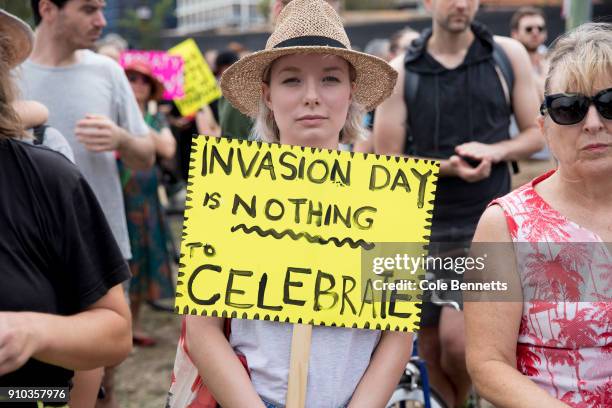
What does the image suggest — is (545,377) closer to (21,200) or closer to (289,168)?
(289,168)

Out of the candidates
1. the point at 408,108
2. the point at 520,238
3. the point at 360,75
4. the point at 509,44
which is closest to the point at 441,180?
the point at 408,108

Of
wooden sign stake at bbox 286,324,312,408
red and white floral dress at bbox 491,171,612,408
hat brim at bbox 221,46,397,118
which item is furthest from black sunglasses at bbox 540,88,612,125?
wooden sign stake at bbox 286,324,312,408

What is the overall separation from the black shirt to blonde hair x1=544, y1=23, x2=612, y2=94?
1222 millimetres

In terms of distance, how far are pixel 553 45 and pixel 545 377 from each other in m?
0.90

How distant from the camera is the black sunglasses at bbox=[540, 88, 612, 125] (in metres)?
1.96

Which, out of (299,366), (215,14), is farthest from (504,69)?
(215,14)

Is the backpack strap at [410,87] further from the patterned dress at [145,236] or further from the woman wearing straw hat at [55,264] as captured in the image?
the patterned dress at [145,236]

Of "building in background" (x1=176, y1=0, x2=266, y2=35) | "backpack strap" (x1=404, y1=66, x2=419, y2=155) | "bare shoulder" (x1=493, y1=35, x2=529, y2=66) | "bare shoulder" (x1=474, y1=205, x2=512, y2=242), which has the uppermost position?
"building in background" (x1=176, y1=0, x2=266, y2=35)

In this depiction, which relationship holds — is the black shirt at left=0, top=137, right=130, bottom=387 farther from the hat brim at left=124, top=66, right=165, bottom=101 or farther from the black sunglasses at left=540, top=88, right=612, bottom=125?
the hat brim at left=124, top=66, right=165, bottom=101

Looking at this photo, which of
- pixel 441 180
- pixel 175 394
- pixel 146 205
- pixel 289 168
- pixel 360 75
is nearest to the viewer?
pixel 289 168

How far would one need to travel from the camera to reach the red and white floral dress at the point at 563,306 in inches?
77.3

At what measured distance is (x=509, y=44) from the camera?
3.72 meters

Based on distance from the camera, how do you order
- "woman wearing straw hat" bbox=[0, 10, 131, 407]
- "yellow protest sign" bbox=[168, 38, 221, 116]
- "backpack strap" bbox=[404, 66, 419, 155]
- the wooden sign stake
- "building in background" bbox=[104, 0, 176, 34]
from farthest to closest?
"building in background" bbox=[104, 0, 176, 34]
"yellow protest sign" bbox=[168, 38, 221, 116]
"backpack strap" bbox=[404, 66, 419, 155]
the wooden sign stake
"woman wearing straw hat" bbox=[0, 10, 131, 407]

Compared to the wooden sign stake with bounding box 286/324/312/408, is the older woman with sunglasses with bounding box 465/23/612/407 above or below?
above
